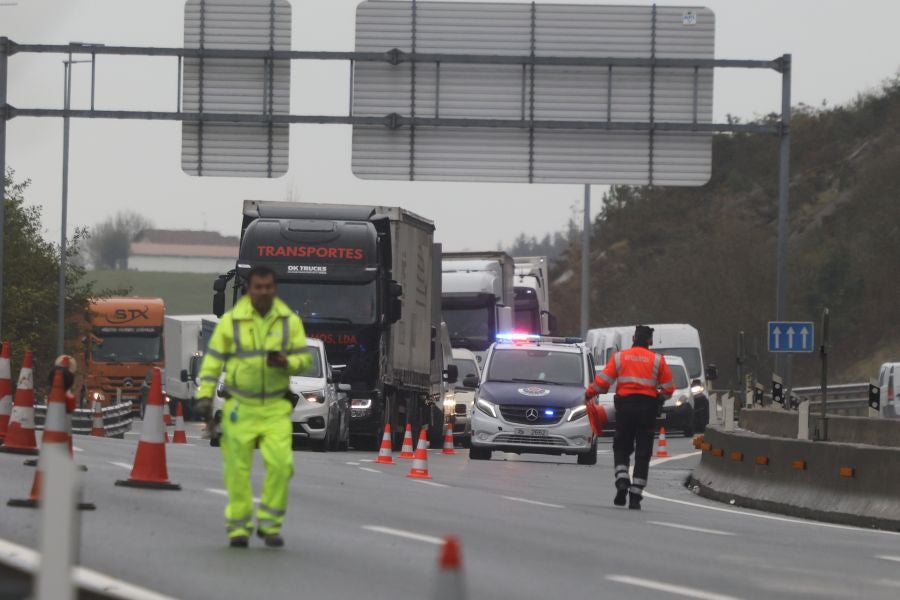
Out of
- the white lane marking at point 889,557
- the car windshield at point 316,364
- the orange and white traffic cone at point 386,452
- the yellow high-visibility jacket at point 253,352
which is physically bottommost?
the orange and white traffic cone at point 386,452

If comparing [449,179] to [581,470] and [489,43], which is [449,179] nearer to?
[489,43]

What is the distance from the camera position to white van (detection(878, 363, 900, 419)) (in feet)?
132

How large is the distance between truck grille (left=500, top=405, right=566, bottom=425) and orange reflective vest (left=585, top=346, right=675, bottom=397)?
438 inches

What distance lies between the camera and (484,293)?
4259 cm

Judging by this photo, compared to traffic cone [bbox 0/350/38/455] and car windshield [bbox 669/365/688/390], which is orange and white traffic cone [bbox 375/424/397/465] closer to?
traffic cone [bbox 0/350/38/455]

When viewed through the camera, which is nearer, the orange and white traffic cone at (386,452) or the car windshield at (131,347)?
the orange and white traffic cone at (386,452)

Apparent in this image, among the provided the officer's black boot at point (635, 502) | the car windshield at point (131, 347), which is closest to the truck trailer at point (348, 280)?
the officer's black boot at point (635, 502)

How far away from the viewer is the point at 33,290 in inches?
2322

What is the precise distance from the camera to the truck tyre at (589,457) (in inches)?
1170

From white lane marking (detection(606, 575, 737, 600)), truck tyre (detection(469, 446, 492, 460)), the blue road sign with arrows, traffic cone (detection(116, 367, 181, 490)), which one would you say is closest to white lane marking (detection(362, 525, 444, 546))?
white lane marking (detection(606, 575, 737, 600))

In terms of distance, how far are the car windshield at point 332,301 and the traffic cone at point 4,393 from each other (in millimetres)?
9898

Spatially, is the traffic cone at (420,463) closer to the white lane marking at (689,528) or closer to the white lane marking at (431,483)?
the white lane marking at (431,483)

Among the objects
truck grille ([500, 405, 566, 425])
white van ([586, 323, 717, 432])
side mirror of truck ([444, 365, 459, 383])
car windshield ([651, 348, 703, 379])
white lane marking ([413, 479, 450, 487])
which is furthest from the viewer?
car windshield ([651, 348, 703, 379])

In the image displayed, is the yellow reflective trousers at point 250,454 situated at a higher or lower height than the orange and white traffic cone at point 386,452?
higher
